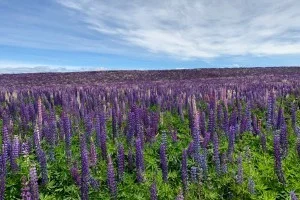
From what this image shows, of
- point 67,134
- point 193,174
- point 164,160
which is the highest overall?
point 67,134

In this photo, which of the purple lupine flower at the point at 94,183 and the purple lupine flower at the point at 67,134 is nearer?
the purple lupine flower at the point at 94,183

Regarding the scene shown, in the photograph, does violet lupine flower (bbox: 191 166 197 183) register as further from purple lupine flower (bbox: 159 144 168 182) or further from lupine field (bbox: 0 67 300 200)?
purple lupine flower (bbox: 159 144 168 182)

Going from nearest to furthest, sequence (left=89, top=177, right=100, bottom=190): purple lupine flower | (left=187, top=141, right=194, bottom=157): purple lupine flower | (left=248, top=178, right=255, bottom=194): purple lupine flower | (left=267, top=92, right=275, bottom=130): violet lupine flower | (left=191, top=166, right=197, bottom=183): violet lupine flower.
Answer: (left=248, top=178, right=255, bottom=194): purple lupine flower
(left=191, top=166, right=197, bottom=183): violet lupine flower
(left=89, top=177, right=100, bottom=190): purple lupine flower
(left=187, top=141, right=194, bottom=157): purple lupine flower
(left=267, top=92, right=275, bottom=130): violet lupine flower

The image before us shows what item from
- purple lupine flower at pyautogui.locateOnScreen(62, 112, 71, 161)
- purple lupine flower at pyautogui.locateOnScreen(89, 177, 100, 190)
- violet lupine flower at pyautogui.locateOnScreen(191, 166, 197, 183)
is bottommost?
purple lupine flower at pyautogui.locateOnScreen(89, 177, 100, 190)

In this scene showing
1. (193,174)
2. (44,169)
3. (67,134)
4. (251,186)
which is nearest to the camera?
(251,186)

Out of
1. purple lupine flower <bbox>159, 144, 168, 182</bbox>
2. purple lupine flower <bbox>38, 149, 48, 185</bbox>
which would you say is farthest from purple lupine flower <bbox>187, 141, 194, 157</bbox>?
purple lupine flower <bbox>38, 149, 48, 185</bbox>

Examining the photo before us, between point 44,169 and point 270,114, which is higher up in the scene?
point 270,114

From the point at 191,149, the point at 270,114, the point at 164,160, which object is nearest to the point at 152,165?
the point at 191,149

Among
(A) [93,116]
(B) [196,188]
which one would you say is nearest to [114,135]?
(A) [93,116]

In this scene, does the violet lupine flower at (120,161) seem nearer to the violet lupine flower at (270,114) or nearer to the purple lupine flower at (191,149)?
the purple lupine flower at (191,149)

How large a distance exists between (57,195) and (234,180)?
2533 millimetres

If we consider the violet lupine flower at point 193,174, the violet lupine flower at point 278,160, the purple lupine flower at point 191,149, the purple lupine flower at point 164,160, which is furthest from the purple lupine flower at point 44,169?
the violet lupine flower at point 278,160

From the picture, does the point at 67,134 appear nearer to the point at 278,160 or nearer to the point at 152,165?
the point at 152,165

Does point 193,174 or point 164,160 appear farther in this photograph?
point 164,160
